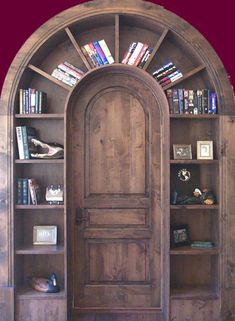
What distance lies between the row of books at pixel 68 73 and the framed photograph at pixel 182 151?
46.6 inches

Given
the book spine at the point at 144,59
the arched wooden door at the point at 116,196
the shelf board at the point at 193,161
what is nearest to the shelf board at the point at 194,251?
the arched wooden door at the point at 116,196

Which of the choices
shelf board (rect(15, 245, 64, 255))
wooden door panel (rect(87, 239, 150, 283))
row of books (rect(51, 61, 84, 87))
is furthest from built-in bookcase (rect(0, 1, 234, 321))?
wooden door panel (rect(87, 239, 150, 283))

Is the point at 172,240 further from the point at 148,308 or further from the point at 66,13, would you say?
the point at 66,13

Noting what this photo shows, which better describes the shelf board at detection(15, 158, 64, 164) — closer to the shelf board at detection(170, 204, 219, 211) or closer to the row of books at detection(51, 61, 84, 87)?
the row of books at detection(51, 61, 84, 87)

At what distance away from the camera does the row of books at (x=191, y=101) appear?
4395 millimetres

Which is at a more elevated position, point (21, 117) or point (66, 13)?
point (66, 13)

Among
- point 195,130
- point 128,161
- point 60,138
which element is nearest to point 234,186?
point 195,130

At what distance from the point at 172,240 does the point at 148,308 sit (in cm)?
76

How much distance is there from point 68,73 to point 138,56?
A: 0.72 metres

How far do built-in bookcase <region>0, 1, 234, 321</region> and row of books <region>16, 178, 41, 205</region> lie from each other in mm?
60

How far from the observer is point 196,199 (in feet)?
14.6

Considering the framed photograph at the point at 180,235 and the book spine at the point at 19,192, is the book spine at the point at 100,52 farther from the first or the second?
the framed photograph at the point at 180,235

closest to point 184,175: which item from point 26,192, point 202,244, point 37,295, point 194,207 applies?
point 194,207

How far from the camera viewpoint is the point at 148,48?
446 cm
